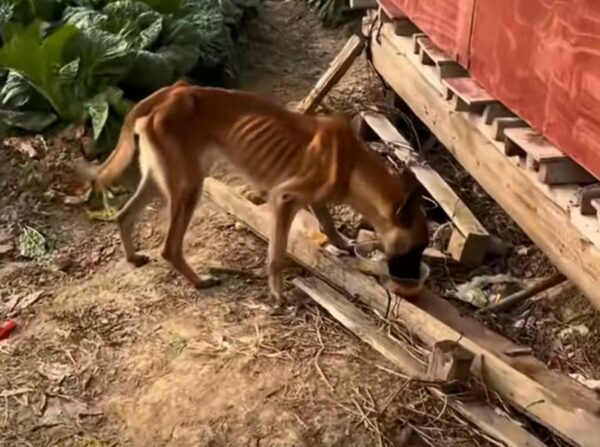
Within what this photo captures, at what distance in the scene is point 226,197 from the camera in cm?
649

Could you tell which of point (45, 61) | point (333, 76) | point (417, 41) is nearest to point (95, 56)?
point (45, 61)

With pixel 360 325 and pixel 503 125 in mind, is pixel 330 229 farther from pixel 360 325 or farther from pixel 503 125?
pixel 503 125

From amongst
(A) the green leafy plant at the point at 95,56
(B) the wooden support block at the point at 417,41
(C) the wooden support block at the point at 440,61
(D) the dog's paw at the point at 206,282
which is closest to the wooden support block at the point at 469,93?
(C) the wooden support block at the point at 440,61

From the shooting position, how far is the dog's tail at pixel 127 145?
18.7 ft

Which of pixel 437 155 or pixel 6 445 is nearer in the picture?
pixel 6 445

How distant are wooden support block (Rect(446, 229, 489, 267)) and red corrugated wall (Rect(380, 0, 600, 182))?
0.77m

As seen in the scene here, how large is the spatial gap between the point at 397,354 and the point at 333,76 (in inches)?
113

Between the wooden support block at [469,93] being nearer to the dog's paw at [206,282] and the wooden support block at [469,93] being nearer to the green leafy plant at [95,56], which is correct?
the dog's paw at [206,282]

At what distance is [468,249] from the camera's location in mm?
5980

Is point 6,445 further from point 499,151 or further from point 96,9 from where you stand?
point 96,9

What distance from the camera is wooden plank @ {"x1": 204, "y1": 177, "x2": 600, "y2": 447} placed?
452 cm

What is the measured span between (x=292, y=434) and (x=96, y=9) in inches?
183

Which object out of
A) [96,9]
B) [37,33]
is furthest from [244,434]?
[96,9]

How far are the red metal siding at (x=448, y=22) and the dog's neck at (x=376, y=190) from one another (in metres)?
1.03
